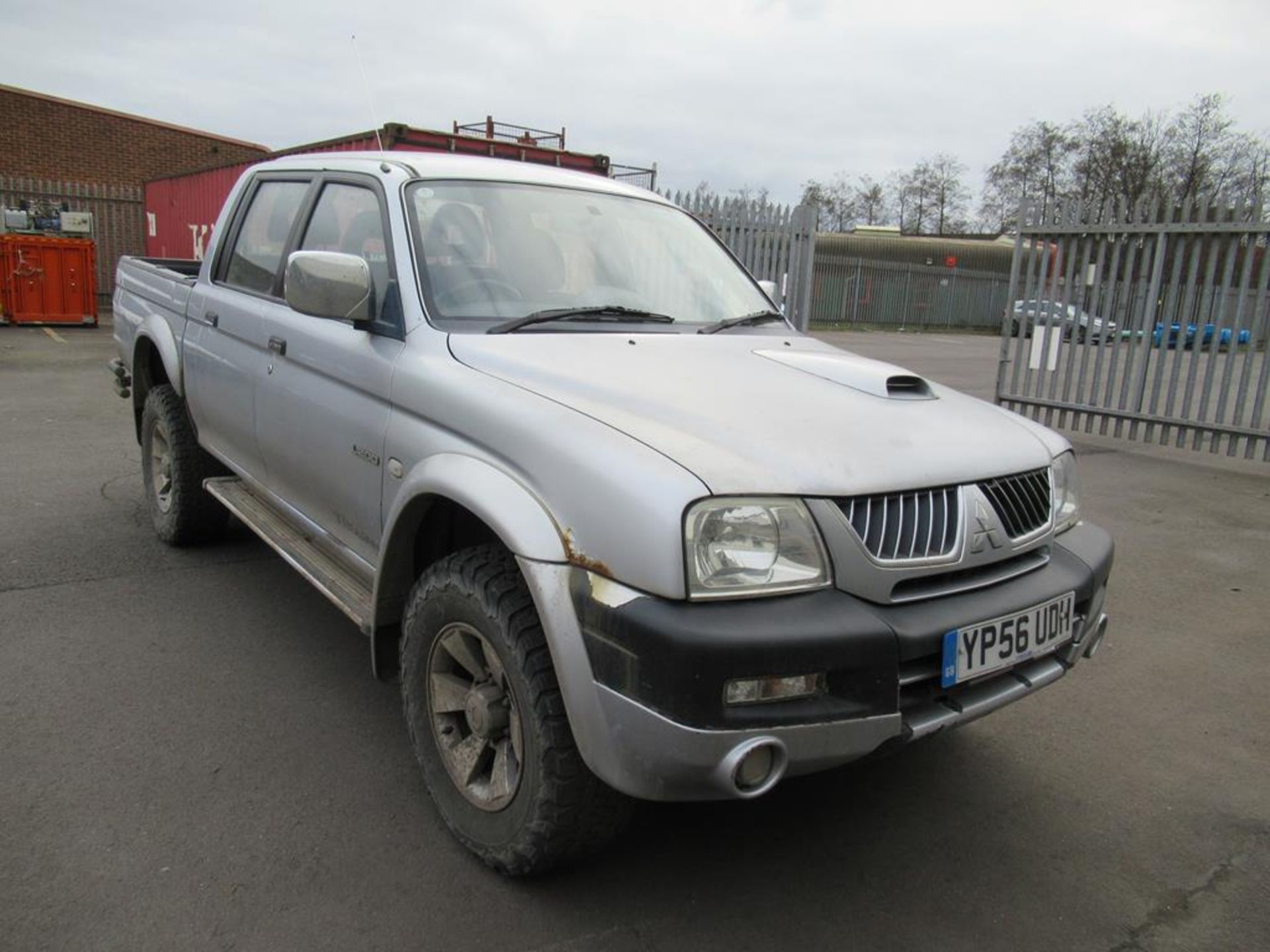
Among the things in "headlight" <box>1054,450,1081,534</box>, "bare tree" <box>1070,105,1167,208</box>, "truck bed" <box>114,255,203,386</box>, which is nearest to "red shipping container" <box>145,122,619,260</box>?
"truck bed" <box>114,255,203,386</box>

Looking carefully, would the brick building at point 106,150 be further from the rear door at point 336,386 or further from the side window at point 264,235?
the rear door at point 336,386

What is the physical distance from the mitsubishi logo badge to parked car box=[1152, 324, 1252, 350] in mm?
7476

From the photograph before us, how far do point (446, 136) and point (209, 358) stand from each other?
7.23 m

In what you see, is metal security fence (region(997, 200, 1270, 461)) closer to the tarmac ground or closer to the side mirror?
the tarmac ground

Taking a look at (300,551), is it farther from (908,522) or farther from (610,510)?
(908,522)

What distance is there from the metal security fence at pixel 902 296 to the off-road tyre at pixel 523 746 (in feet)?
94.0

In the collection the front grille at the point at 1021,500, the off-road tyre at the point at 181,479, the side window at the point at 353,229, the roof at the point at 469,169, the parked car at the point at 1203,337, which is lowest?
the off-road tyre at the point at 181,479

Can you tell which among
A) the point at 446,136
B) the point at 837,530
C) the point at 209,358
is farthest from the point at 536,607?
the point at 446,136

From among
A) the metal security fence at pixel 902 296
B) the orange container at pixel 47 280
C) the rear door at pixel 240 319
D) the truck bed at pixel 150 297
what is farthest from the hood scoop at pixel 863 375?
the metal security fence at pixel 902 296

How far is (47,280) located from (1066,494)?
684 inches

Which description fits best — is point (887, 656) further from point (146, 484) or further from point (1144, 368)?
point (1144, 368)

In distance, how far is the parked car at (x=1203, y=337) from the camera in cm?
851

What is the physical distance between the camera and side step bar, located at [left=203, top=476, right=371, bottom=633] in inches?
119

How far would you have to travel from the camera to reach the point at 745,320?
3510 mm
